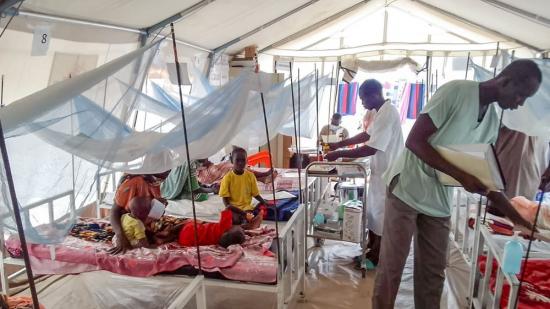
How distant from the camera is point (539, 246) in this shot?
91.7 inches

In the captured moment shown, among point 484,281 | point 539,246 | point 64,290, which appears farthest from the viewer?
point 64,290

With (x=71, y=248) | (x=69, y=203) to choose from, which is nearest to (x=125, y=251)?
(x=71, y=248)

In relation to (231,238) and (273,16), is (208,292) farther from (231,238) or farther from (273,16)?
(273,16)

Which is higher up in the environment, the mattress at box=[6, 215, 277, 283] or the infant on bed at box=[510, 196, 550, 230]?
the infant on bed at box=[510, 196, 550, 230]

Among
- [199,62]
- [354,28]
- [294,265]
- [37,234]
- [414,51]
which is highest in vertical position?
[354,28]

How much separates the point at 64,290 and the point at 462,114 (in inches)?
110

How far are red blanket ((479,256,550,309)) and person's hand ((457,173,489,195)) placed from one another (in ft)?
1.42

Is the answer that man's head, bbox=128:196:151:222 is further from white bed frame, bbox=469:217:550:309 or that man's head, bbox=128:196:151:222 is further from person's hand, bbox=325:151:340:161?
white bed frame, bbox=469:217:550:309

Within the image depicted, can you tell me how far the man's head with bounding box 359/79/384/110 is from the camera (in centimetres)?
307

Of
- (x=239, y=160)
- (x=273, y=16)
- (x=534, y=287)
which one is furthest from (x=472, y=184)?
(x=273, y=16)

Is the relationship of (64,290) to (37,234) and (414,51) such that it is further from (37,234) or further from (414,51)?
(414,51)

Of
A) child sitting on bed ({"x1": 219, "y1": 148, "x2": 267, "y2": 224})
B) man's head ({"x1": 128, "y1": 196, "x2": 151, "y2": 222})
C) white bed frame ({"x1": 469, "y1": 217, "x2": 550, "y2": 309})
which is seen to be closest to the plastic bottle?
white bed frame ({"x1": 469, "y1": 217, "x2": 550, "y2": 309})

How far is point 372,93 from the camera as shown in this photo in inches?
121

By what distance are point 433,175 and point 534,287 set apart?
2.42 feet
